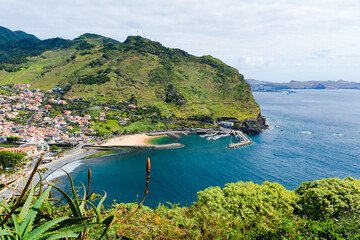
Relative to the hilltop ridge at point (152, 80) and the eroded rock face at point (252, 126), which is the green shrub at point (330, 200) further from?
the hilltop ridge at point (152, 80)

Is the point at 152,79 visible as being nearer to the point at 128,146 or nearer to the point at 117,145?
the point at 128,146

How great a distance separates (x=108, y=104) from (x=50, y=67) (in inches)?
3887

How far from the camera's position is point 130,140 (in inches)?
2717

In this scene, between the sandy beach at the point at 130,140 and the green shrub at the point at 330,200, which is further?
the sandy beach at the point at 130,140

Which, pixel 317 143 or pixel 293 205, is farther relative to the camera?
pixel 317 143

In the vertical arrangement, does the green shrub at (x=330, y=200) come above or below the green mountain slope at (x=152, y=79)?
below

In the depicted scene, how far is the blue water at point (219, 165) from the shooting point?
36.5 m

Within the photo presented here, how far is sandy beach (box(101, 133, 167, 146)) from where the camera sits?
6462 centimetres

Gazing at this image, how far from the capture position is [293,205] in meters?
16.3

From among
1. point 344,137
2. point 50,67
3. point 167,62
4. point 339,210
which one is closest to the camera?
point 339,210

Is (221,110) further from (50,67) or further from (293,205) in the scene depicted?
(50,67)

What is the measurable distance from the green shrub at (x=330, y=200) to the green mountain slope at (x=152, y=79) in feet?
263

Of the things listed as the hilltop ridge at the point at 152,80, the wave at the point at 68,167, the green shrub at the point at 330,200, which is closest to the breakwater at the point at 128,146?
the wave at the point at 68,167

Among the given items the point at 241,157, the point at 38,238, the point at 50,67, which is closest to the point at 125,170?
the point at 241,157
